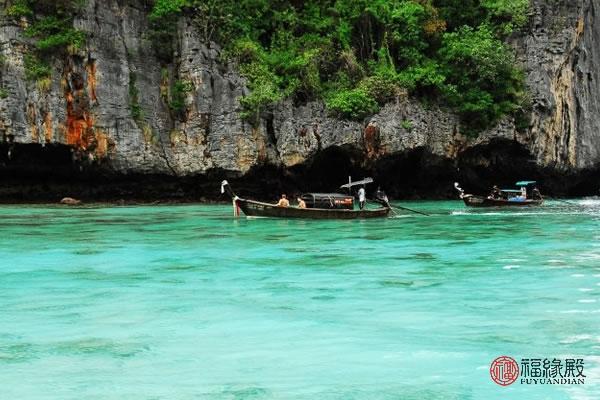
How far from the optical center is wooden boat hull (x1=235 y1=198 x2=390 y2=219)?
20.0m

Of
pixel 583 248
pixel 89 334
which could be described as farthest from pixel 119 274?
pixel 583 248

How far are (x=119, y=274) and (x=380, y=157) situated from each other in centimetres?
2101

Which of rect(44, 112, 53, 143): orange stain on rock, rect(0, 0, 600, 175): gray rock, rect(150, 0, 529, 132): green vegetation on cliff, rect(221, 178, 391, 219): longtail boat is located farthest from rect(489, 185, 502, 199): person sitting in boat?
rect(44, 112, 53, 143): orange stain on rock

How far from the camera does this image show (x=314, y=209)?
20.0m

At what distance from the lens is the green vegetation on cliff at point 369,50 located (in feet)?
95.6

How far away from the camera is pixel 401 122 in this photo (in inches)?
1152

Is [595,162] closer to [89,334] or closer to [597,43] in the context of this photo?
[597,43]

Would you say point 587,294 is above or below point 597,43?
below

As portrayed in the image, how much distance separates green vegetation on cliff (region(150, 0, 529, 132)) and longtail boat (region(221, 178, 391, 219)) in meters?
8.70

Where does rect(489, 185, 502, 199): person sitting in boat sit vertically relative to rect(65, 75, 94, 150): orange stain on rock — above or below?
below

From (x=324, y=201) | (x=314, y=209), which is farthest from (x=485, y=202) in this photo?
(x=314, y=209)

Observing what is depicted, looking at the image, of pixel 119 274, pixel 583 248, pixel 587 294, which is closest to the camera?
pixel 587 294

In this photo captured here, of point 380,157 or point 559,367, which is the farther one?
point 380,157

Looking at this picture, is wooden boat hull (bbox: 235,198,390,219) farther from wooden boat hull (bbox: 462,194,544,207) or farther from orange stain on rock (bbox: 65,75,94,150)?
orange stain on rock (bbox: 65,75,94,150)
